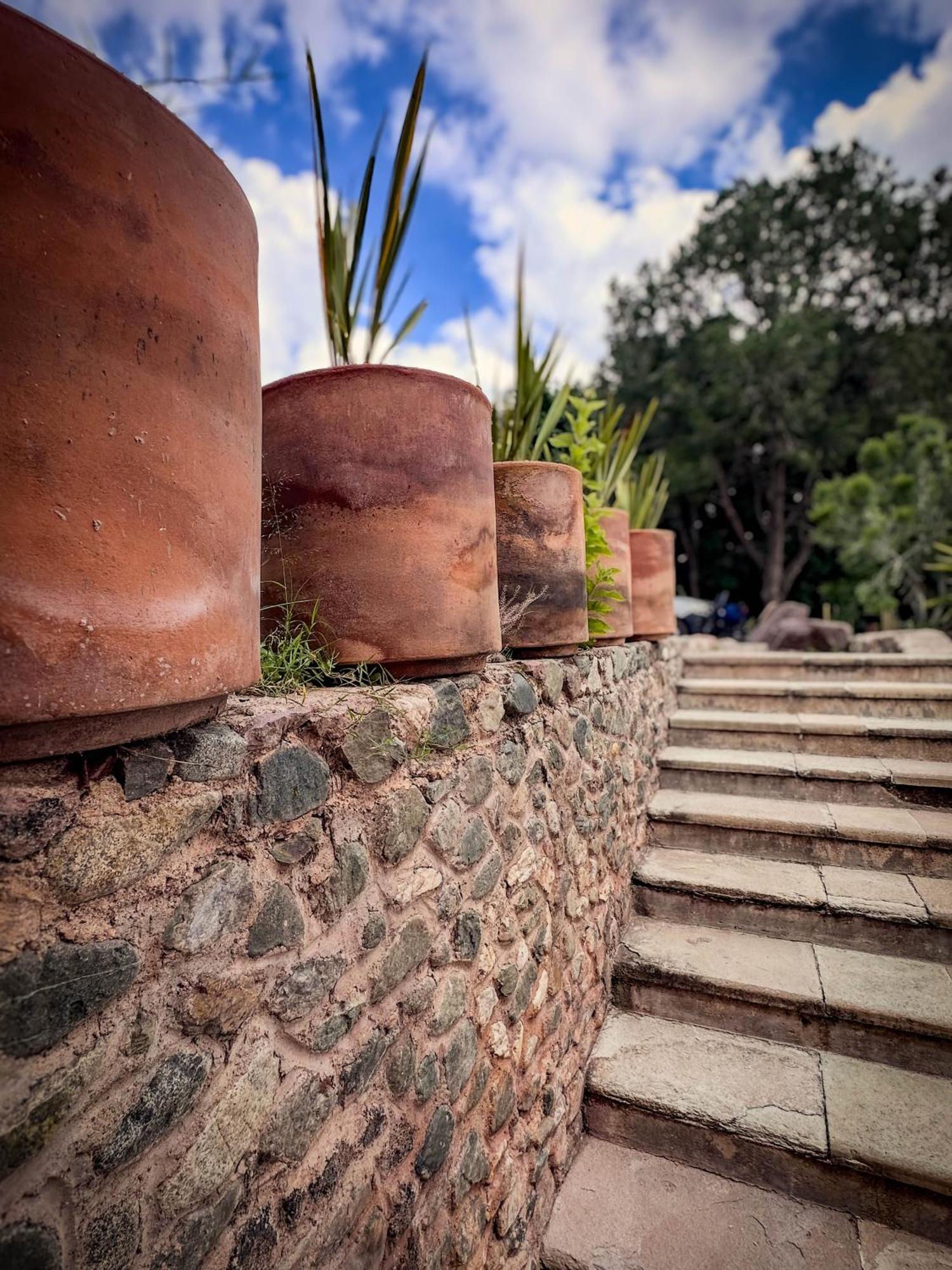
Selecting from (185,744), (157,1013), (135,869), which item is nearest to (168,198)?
(185,744)

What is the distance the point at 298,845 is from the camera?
2.93 feet

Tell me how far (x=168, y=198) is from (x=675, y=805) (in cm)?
288

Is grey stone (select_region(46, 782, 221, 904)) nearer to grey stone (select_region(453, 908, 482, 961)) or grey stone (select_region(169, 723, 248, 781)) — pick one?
grey stone (select_region(169, 723, 248, 781))

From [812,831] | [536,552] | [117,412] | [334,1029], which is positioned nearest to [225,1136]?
[334,1029]

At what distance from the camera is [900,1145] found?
1.68 meters

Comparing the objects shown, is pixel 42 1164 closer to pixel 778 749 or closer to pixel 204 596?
pixel 204 596

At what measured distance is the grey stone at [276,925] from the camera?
2.67ft

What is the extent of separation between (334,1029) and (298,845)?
278 mm

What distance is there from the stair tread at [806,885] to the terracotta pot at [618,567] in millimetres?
947

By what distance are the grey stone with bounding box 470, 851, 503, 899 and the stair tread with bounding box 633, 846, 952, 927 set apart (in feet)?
4.51

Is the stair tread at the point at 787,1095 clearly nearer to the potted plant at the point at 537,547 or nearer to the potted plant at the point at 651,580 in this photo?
the potted plant at the point at 537,547

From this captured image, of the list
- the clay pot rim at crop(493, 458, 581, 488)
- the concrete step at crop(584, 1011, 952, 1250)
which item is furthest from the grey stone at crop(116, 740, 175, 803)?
the concrete step at crop(584, 1011, 952, 1250)

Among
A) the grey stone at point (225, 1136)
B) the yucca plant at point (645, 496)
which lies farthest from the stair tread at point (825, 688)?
the grey stone at point (225, 1136)

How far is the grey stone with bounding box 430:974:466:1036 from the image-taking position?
1.19 metres
